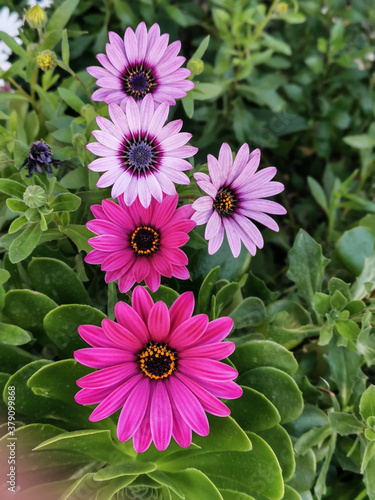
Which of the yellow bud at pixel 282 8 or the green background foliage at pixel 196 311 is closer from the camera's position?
the green background foliage at pixel 196 311

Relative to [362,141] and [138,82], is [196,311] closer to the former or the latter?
[138,82]

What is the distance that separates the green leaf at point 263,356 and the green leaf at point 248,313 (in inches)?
1.4

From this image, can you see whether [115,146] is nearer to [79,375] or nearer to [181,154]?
[181,154]

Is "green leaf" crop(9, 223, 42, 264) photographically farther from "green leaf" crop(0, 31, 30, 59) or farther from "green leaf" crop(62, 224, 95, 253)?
"green leaf" crop(0, 31, 30, 59)

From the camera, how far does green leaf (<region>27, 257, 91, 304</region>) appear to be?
46cm

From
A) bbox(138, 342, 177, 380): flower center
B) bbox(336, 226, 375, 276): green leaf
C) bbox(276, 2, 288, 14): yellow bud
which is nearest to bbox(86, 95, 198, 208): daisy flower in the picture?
bbox(138, 342, 177, 380): flower center

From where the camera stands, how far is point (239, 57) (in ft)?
2.64

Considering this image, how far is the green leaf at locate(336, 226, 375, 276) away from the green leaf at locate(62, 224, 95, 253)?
325mm

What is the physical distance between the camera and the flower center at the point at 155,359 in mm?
364

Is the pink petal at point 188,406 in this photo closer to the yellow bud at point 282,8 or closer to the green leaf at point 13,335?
the green leaf at point 13,335

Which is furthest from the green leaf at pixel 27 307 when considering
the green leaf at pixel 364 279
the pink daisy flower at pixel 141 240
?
the green leaf at pixel 364 279

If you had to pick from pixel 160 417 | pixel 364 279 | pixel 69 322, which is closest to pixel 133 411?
pixel 160 417

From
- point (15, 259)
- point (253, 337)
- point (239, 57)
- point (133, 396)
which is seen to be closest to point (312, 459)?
point (253, 337)

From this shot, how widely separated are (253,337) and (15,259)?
26cm
